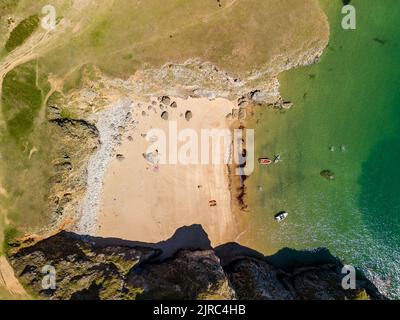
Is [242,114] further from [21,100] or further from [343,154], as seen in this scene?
[21,100]

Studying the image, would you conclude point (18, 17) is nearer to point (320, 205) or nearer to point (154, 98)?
point (154, 98)

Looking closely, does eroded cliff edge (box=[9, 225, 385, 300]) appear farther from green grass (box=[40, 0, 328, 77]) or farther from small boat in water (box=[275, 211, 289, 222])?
green grass (box=[40, 0, 328, 77])

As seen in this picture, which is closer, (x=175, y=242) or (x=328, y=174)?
(x=175, y=242)
